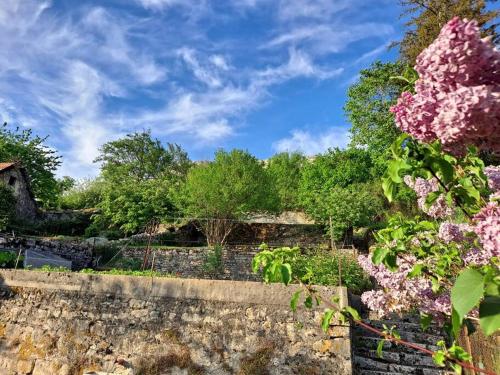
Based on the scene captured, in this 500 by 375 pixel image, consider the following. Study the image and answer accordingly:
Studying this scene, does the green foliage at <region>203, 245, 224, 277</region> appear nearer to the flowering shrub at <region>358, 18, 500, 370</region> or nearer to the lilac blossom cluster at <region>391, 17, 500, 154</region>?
the flowering shrub at <region>358, 18, 500, 370</region>

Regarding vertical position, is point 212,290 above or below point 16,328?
above

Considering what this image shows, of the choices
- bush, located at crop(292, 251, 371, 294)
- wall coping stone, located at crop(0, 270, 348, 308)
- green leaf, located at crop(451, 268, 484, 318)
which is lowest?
wall coping stone, located at crop(0, 270, 348, 308)

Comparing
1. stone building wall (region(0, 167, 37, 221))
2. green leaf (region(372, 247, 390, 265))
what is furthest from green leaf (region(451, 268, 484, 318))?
stone building wall (region(0, 167, 37, 221))

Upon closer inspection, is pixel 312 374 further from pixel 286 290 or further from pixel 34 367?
pixel 34 367

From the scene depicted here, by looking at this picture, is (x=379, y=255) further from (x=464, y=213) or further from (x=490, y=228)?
(x=490, y=228)

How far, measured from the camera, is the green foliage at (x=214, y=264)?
14.3 m

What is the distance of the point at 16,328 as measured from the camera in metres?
6.58

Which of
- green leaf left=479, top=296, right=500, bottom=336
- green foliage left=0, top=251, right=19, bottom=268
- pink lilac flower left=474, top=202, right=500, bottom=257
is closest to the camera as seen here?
green leaf left=479, top=296, right=500, bottom=336

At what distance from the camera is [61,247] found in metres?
16.6

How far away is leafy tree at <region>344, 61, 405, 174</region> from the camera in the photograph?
20.2 m

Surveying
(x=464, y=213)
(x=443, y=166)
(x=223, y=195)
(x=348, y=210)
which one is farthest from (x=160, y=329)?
(x=348, y=210)

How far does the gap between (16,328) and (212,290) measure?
360 centimetres

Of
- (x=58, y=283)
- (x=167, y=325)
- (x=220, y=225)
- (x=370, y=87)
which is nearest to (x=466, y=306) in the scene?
(x=167, y=325)

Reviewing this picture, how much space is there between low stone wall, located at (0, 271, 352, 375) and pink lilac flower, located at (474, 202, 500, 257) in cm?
404
